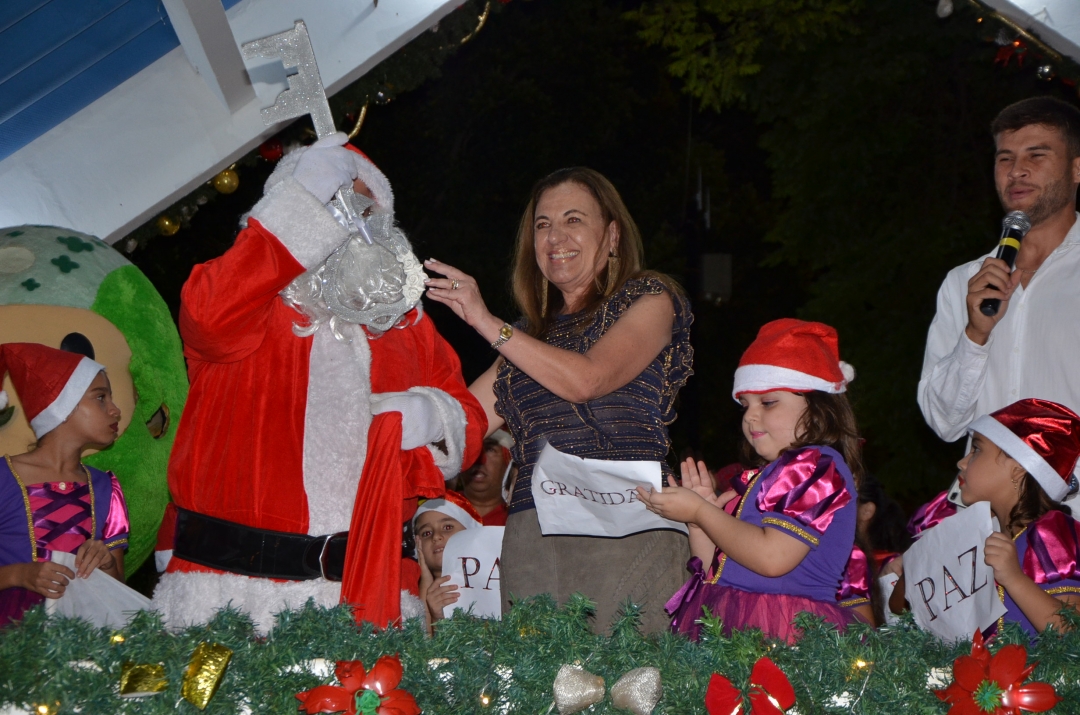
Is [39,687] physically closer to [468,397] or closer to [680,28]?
[468,397]

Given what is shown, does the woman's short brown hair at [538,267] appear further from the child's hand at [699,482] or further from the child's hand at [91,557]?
the child's hand at [91,557]

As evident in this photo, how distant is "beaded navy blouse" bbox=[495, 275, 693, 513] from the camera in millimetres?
2674

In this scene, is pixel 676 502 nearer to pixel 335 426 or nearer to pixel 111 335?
pixel 335 426

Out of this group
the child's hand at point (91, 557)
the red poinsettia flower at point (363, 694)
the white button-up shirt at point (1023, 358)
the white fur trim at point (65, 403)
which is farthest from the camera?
the white fur trim at point (65, 403)

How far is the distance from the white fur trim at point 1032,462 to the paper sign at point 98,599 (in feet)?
7.63

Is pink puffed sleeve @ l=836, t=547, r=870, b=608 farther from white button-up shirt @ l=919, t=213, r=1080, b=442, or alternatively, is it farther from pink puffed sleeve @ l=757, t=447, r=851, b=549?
pink puffed sleeve @ l=757, t=447, r=851, b=549

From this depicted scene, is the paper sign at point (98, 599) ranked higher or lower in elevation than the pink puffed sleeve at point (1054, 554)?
higher

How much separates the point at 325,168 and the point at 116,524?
64.6 inches

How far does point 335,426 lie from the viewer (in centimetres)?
255

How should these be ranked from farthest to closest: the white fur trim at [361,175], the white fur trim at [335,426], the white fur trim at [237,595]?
the white fur trim at [361,175], the white fur trim at [335,426], the white fur trim at [237,595]

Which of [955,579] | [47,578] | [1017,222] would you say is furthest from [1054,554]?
[47,578]

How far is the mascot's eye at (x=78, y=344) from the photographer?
3.66 meters

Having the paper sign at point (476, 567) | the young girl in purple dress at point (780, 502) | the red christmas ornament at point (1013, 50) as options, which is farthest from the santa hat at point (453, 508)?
the red christmas ornament at point (1013, 50)

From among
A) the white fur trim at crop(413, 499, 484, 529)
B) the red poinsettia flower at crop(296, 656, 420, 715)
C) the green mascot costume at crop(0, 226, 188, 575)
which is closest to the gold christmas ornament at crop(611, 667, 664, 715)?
the red poinsettia flower at crop(296, 656, 420, 715)
